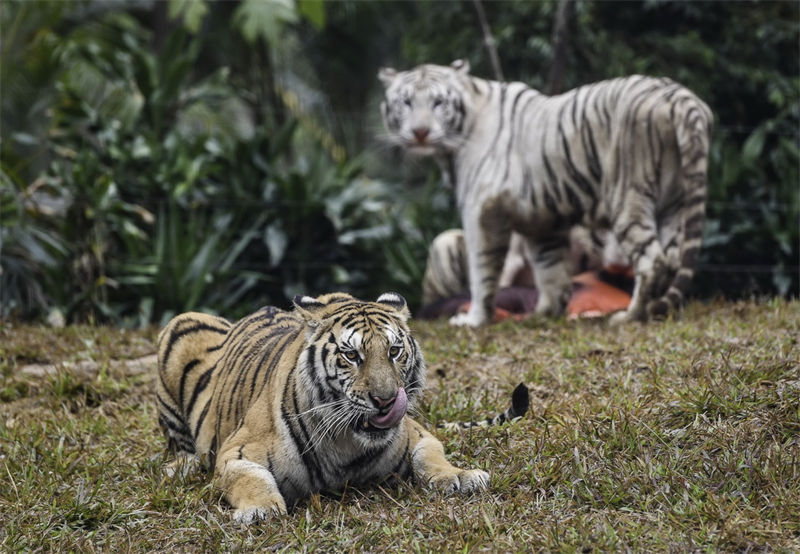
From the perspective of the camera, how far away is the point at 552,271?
25.7 feet

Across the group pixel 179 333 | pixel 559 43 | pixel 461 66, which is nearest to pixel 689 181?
pixel 461 66

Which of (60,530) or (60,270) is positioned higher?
(60,530)

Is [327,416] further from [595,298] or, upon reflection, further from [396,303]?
[595,298]

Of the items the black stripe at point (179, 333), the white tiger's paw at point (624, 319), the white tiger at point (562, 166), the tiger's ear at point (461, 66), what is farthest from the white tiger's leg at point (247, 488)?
the tiger's ear at point (461, 66)

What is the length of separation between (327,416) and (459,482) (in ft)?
1.83

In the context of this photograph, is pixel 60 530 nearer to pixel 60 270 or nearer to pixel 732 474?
pixel 732 474

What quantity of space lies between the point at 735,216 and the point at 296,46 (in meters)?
10.7

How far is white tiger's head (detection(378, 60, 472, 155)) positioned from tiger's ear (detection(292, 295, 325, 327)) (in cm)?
414

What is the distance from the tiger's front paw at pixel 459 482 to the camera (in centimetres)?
378

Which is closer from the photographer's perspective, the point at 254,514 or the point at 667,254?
the point at 254,514

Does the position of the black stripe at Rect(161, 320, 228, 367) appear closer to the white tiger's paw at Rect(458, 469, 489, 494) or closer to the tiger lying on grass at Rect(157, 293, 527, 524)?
the tiger lying on grass at Rect(157, 293, 527, 524)

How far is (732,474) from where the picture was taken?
3660 mm

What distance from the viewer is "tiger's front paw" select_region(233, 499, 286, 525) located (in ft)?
11.7

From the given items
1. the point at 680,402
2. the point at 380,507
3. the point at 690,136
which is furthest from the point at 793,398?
the point at 690,136
